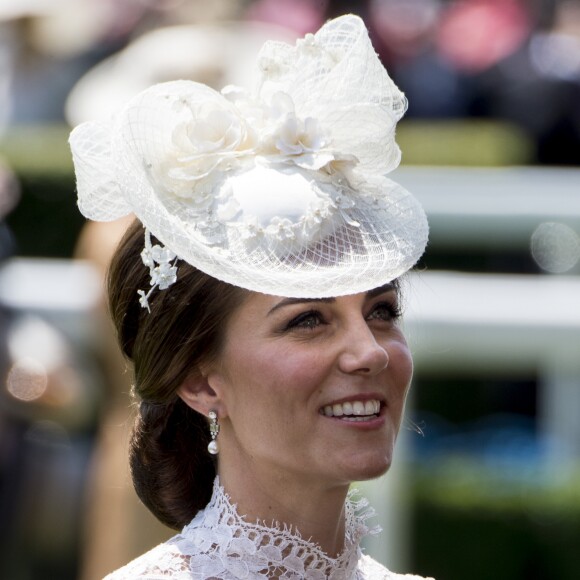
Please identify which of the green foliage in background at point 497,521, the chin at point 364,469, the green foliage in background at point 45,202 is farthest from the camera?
the green foliage in background at point 45,202

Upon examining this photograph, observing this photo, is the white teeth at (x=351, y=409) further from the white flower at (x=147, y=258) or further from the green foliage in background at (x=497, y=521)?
the green foliage in background at (x=497, y=521)

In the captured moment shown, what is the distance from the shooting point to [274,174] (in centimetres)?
316

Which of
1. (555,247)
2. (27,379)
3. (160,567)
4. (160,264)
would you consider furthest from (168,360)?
(555,247)

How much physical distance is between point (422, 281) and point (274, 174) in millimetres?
2944

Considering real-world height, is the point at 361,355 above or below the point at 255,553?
above

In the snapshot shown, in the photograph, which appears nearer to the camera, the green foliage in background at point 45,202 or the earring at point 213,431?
the earring at point 213,431

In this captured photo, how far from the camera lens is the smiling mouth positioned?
3041 mm

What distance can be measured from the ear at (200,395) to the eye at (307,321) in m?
0.26

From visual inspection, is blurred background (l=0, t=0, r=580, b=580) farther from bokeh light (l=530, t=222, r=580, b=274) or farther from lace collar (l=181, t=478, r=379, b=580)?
lace collar (l=181, t=478, r=379, b=580)

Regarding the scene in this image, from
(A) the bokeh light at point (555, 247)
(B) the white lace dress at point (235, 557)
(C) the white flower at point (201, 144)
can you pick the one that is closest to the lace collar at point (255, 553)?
(B) the white lace dress at point (235, 557)

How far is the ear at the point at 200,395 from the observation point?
321 centimetres

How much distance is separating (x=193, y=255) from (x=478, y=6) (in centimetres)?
565

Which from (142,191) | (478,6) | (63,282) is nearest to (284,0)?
(478,6)

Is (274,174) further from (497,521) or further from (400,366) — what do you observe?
(497,521)
